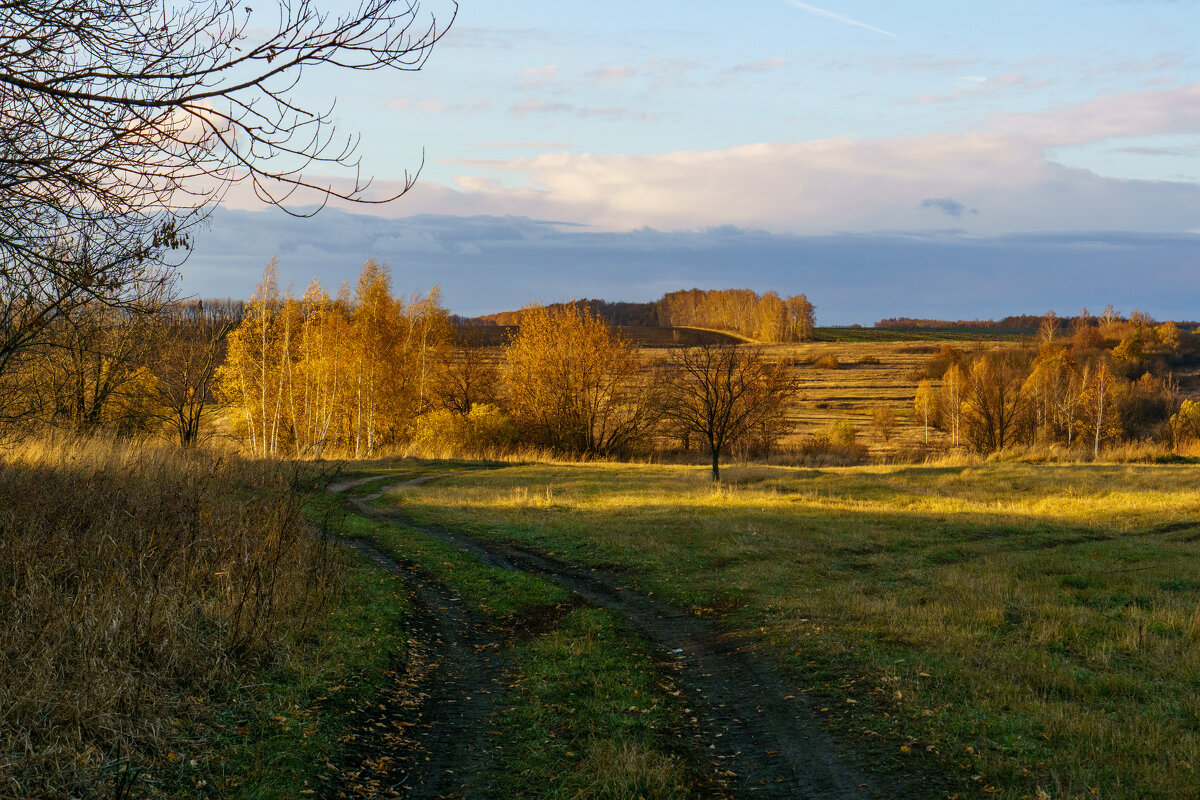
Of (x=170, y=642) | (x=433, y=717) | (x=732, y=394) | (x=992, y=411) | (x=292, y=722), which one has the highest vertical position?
(x=732, y=394)

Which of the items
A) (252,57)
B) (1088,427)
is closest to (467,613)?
(252,57)

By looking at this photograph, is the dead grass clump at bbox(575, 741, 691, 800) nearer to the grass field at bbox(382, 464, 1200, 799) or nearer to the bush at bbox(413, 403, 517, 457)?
the grass field at bbox(382, 464, 1200, 799)

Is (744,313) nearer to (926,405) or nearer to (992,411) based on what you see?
(926,405)

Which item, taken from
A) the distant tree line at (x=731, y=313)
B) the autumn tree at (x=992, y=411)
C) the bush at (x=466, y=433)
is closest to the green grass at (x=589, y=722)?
the bush at (x=466, y=433)

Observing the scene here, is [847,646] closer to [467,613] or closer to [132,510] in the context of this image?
[467,613]

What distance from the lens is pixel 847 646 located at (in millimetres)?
8180

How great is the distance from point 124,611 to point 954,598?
9699mm

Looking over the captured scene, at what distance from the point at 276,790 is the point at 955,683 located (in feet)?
18.6

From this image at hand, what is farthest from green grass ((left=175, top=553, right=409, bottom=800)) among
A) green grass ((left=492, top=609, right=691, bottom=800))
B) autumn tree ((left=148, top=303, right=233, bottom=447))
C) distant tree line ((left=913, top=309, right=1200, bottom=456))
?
distant tree line ((left=913, top=309, right=1200, bottom=456))

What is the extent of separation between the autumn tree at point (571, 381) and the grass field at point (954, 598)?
20.7 m

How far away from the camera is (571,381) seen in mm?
46594

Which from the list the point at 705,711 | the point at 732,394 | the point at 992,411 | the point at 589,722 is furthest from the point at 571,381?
the point at 589,722

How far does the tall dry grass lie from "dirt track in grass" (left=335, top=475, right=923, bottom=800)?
5.19 ft

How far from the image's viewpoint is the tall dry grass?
4.73 metres
